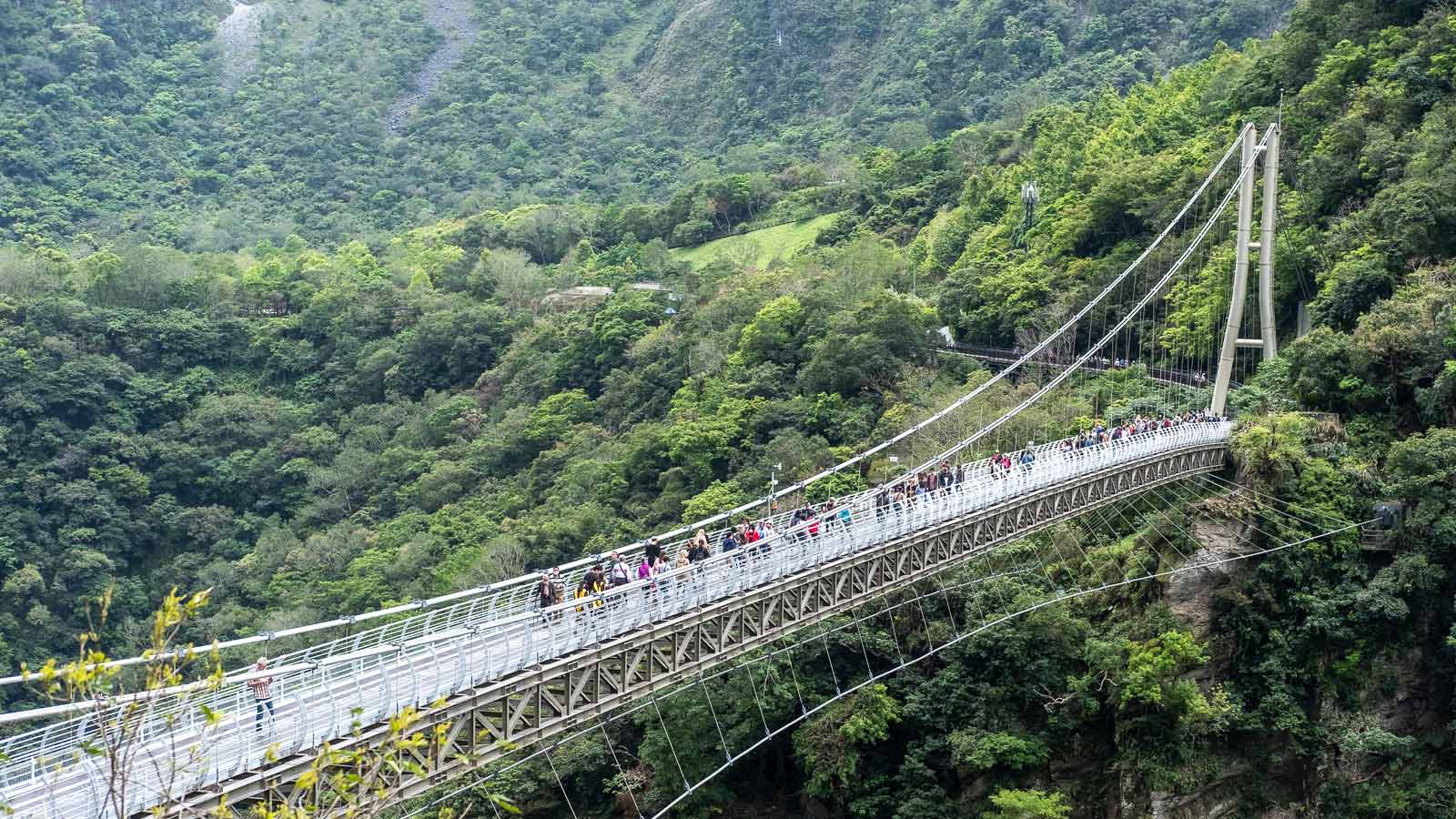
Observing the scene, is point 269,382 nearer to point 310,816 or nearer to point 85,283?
point 85,283

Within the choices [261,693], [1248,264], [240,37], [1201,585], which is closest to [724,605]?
[261,693]

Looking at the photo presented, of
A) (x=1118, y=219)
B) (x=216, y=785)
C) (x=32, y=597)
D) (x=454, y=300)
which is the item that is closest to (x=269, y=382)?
(x=454, y=300)

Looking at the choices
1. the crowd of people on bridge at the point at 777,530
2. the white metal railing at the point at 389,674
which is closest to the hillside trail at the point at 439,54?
the crowd of people on bridge at the point at 777,530

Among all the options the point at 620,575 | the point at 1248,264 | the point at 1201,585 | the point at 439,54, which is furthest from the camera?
the point at 439,54

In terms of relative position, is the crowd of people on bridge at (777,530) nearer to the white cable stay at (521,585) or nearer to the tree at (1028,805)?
the white cable stay at (521,585)

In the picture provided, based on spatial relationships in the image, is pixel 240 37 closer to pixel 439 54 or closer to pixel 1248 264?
pixel 439 54
